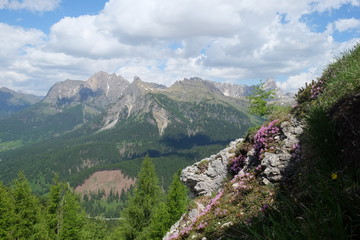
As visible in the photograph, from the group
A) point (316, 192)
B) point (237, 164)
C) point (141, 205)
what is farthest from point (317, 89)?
point (141, 205)

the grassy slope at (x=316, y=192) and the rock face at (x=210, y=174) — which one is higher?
the grassy slope at (x=316, y=192)

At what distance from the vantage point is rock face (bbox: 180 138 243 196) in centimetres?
1662

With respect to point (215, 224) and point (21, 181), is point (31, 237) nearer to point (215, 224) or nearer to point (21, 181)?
point (21, 181)

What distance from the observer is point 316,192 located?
470cm

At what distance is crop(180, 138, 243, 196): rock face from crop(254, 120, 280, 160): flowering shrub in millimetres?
4215

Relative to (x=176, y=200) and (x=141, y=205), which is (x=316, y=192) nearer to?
(x=176, y=200)

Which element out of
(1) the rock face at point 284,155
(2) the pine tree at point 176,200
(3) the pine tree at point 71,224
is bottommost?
(3) the pine tree at point 71,224

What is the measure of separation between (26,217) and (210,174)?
29.1 metres

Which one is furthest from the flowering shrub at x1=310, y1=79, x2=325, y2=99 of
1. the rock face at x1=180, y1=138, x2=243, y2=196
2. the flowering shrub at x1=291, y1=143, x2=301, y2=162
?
the rock face at x1=180, y1=138, x2=243, y2=196

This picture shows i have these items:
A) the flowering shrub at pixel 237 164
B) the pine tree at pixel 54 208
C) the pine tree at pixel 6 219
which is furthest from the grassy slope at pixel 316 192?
the pine tree at pixel 54 208

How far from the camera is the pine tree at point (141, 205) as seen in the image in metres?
31.4

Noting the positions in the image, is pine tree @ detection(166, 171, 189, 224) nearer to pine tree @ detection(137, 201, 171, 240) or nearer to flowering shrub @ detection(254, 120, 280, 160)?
pine tree @ detection(137, 201, 171, 240)

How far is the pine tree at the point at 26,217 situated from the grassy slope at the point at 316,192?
29.5 m

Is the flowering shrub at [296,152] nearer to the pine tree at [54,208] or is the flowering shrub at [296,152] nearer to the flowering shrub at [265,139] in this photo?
the flowering shrub at [265,139]
